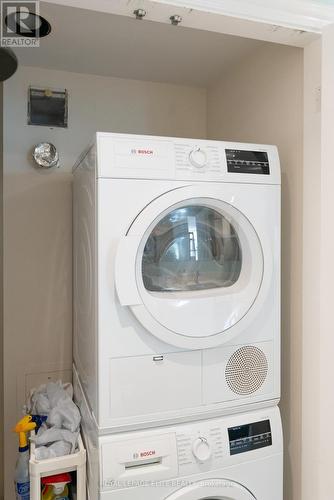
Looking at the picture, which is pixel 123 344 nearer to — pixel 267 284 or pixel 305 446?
pixel 267 284

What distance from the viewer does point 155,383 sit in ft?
4.49

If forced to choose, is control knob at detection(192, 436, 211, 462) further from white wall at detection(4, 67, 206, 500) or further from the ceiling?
the ceiling

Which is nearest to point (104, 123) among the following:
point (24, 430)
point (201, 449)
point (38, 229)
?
point (38, 229)

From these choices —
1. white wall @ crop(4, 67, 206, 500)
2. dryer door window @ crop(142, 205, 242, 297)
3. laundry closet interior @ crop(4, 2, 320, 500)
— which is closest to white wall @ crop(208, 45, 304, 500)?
laundry closet interior @ crop(4, 2, 320, 500)

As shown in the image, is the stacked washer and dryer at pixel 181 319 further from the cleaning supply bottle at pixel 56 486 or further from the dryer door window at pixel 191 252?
the cleaning supply bottle at pixel 56 486

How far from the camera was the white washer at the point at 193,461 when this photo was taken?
131 centimetres

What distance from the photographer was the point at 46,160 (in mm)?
2074

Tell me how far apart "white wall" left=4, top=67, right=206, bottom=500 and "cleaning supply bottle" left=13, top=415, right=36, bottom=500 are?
506mm

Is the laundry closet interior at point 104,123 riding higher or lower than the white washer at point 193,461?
higher

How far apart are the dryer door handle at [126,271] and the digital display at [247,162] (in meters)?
0.47

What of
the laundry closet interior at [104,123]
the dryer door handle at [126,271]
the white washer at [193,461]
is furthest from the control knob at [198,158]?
the white washer at [193,461]

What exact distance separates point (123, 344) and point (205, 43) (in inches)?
56.1

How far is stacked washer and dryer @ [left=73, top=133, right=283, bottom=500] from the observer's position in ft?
4.29

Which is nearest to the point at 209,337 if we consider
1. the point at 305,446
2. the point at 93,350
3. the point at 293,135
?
the point at 93,350
